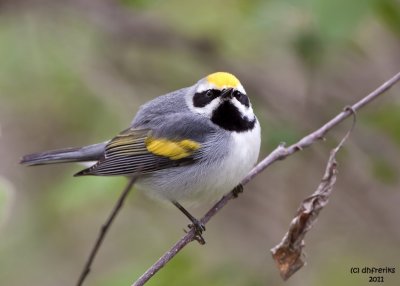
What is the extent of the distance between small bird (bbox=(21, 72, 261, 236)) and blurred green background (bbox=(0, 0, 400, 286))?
11.3 inches

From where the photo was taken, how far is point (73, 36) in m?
5.64

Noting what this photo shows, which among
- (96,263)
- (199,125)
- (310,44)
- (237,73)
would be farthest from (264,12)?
(96,263)

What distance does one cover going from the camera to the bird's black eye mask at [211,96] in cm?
368

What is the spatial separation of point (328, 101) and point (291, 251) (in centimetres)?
229

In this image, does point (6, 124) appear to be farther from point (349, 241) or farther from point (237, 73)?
point (349, 241)

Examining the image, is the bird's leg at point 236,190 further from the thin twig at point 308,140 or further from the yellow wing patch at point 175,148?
the yellow wing patch at point 175,148

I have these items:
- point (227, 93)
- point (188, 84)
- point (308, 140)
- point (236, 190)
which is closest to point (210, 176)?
point (236, 190)

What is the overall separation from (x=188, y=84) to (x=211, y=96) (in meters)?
1.59

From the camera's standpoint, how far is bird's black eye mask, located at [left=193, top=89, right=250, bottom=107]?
3.68 meters

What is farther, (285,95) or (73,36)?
(73,36)

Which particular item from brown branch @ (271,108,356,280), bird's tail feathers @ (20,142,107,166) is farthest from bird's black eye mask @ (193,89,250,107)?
brown branch @ (271,108,356,280)

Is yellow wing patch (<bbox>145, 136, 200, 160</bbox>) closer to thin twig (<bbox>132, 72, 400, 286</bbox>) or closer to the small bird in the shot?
the small bird

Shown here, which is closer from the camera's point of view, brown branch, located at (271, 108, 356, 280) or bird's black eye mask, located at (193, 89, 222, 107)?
brown branch, located at (271, 108, 356, 280)

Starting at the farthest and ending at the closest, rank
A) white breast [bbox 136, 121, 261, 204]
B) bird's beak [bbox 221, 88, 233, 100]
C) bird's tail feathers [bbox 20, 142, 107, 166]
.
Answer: bird's tail feathers [bbox 20, 142, 107, 166]
bird's beak [bbox 221, 88, 233, 100]
white breast [bbox 136, 121, 261, 204]
